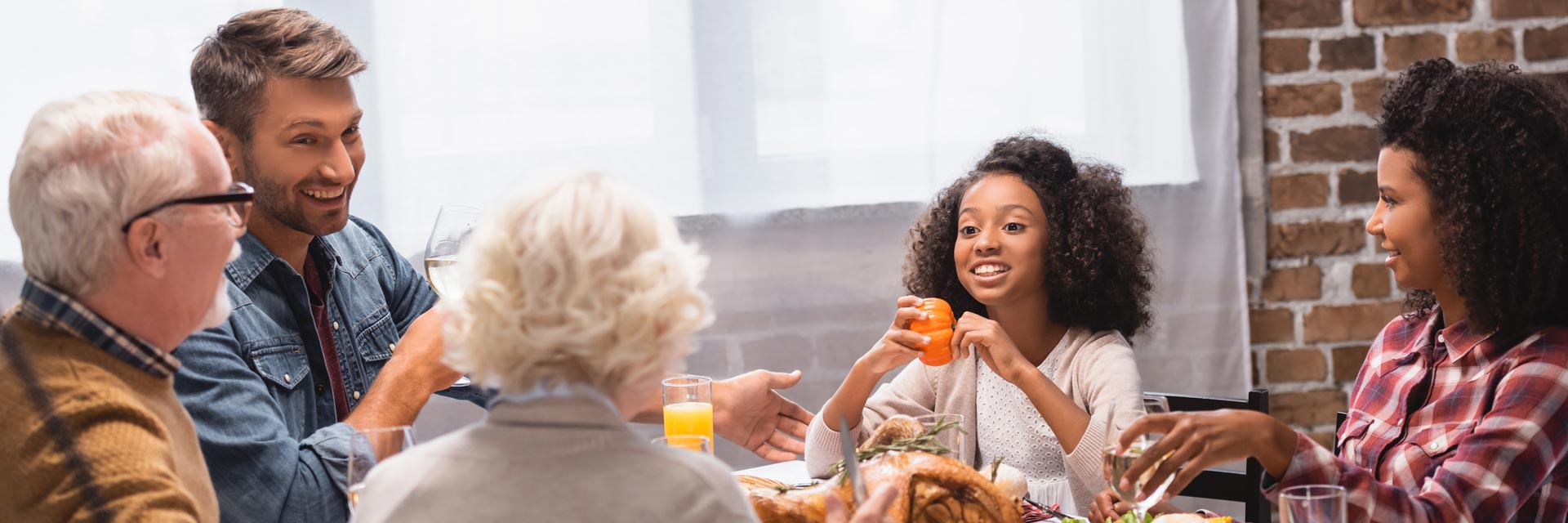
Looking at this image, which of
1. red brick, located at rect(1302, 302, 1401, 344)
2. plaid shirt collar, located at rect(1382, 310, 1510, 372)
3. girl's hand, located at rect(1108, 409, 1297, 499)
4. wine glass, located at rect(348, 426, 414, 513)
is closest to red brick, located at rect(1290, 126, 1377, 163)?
red brick, located at rect(1302, 302, 1401, 344)

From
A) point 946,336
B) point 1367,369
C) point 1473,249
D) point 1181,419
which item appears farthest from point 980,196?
point 1181,419

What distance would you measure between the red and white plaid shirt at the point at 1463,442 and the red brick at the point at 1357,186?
1.36 metres

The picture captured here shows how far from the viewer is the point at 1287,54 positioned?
3154mm

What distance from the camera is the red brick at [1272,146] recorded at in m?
3.20

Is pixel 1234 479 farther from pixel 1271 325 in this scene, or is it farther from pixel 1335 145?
pixel 1335 145

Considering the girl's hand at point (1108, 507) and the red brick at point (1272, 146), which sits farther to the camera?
the red brick at point (1272, 146)

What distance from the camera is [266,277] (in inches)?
81.1

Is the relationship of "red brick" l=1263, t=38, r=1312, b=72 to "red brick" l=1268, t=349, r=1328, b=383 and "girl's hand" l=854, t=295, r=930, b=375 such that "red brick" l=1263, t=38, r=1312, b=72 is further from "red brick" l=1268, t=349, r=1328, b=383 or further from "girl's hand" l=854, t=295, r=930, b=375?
"girl's hand" l=854, t=295, r=930, b=375

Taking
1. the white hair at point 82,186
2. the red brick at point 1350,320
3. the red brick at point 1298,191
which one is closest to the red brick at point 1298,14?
the red brick at point 1298,191

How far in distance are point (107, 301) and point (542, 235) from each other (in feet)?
1.68

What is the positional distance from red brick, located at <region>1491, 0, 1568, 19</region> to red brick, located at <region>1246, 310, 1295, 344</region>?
35.3 inches

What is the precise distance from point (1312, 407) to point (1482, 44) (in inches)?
39.5

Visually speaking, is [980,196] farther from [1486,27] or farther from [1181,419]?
[1486,27]

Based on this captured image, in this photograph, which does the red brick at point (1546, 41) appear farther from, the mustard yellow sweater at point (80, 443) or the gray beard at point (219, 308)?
the mustard yellow sweater at point (80, 443)
